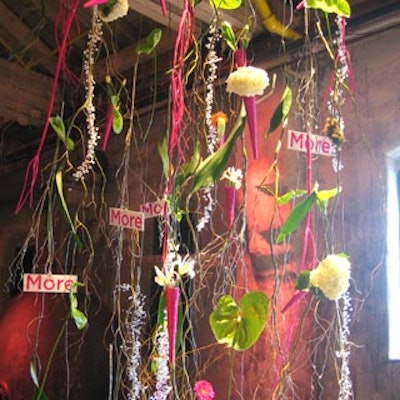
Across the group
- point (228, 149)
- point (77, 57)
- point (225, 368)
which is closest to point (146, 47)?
point (228, 149)

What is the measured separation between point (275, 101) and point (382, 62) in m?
0.47

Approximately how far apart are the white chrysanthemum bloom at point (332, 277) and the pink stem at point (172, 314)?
230mm

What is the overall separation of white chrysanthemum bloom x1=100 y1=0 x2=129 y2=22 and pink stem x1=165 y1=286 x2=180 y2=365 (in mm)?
502

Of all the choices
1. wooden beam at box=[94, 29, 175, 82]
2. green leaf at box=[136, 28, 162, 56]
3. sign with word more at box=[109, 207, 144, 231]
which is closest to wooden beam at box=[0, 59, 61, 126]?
wooden beam at box=[94, 29, 175, 82]

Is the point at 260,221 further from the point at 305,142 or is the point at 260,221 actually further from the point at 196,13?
the point at 305,142

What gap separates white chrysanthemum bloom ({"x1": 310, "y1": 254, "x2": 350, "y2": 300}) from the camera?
102 cm

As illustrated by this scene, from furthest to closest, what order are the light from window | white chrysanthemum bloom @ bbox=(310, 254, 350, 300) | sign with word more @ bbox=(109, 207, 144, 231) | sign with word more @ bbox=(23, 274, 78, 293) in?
the light from window → sign with word more @ bbox=(109, 207, 144, 231) → sign with word more @ bbox=(23, 274, 78, 293) → white chrysanthemum bloom @ bbox=(310, 254, 350, 300)

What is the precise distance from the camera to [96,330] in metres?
2.90

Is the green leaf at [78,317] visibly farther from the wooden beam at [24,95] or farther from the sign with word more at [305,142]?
the wooden beam at [24,95]

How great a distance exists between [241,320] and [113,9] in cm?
60

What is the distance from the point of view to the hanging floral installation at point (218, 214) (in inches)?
41.3

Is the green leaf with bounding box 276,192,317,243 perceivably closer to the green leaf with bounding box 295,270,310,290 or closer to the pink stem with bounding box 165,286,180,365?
the green leaf with bounding box 295,270,310,290

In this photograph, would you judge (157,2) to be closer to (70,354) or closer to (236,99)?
(236,99)

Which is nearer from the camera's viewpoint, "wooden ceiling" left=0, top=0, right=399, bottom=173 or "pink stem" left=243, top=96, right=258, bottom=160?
"pink stem" left=243, top=96, right=258, bottom=160
